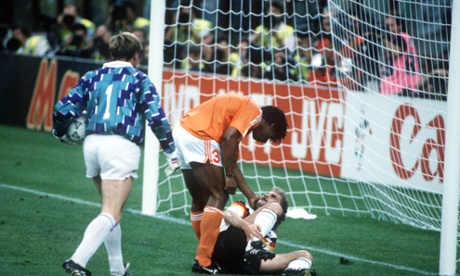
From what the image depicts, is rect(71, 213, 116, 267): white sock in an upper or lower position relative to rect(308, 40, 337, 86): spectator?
lower

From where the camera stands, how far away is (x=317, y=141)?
13.8 meters

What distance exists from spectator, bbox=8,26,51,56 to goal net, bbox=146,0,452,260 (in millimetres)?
4768

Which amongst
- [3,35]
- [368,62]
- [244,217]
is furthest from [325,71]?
[3,35]

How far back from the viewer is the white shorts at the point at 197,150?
24.1 ft

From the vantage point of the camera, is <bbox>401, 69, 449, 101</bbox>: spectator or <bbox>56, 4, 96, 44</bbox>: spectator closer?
<bbox>401, 69, 449, 101</bbox>: spectator

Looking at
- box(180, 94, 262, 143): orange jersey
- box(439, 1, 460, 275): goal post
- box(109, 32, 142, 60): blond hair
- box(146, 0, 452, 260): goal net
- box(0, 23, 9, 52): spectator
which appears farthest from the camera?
box(0, 23, 9, 52): spectator

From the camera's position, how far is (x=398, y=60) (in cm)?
1123

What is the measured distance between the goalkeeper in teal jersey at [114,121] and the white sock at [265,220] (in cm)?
99

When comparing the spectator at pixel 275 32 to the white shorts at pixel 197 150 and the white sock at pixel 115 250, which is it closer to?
the white shorts at pixel 197 150

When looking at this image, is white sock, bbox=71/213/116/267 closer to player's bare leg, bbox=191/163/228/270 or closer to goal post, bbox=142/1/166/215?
player's bare leg, bbox=191/163/228/270

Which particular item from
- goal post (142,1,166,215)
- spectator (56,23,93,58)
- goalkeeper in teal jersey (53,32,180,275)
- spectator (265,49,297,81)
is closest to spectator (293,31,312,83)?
spectator (265,49,297,81)

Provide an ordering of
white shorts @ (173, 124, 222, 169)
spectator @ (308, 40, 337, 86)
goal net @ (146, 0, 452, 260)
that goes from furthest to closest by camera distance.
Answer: spectator @ (308, 40, 337, 86) → goal net @ (146, 0, 452, 260) → white shorts @ (173, 124, 222, 169)

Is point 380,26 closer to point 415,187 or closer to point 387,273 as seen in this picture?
point 415,187

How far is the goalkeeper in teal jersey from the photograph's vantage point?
20.7 feet
